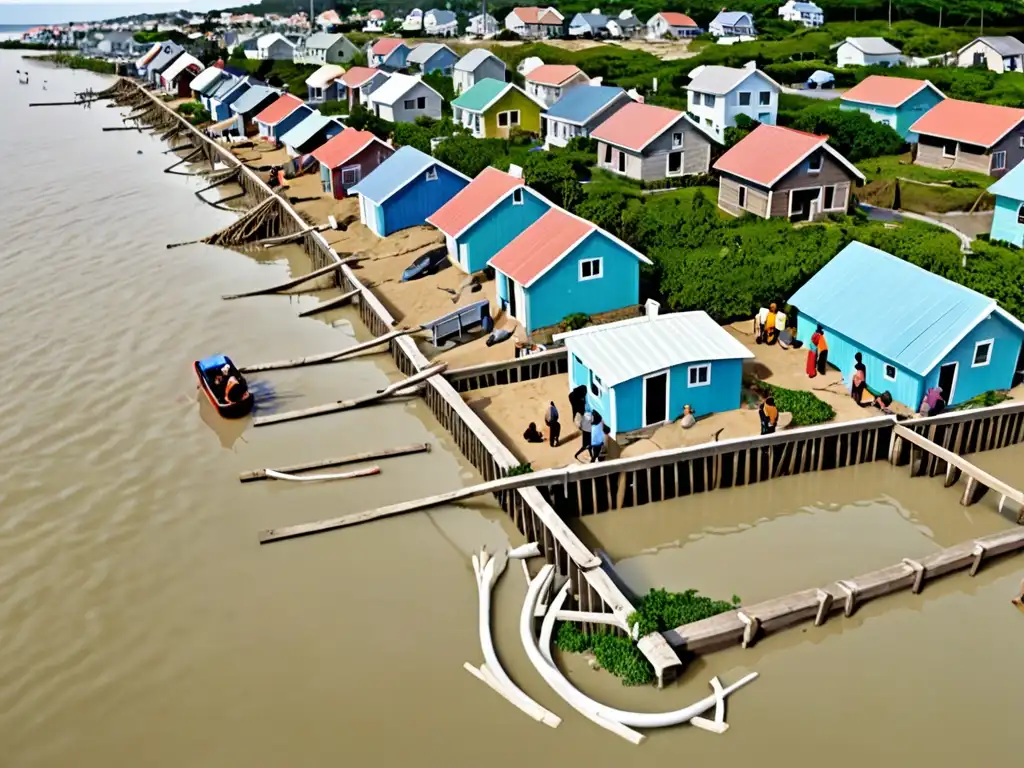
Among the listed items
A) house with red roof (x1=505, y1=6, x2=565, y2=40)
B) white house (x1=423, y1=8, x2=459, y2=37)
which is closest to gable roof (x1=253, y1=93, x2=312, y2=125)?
house with red roof (x1=505, y1=6, x2=565, y2=40)

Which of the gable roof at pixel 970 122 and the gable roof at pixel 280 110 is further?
the gable roof at pixel 280 110

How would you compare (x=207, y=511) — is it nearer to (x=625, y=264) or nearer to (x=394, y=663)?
→ (x=394, y=663)

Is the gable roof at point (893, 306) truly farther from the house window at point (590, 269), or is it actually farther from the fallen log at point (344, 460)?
the fallen log at point (344, 460)

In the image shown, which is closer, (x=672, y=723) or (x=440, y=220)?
(x=672, y=723)

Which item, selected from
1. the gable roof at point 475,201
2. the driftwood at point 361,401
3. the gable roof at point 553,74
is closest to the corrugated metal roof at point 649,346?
the driftwood at point 361,401

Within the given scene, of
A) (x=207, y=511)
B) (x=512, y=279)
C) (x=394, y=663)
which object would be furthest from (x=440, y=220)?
(x=394, y=663)

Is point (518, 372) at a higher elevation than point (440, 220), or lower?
lower
